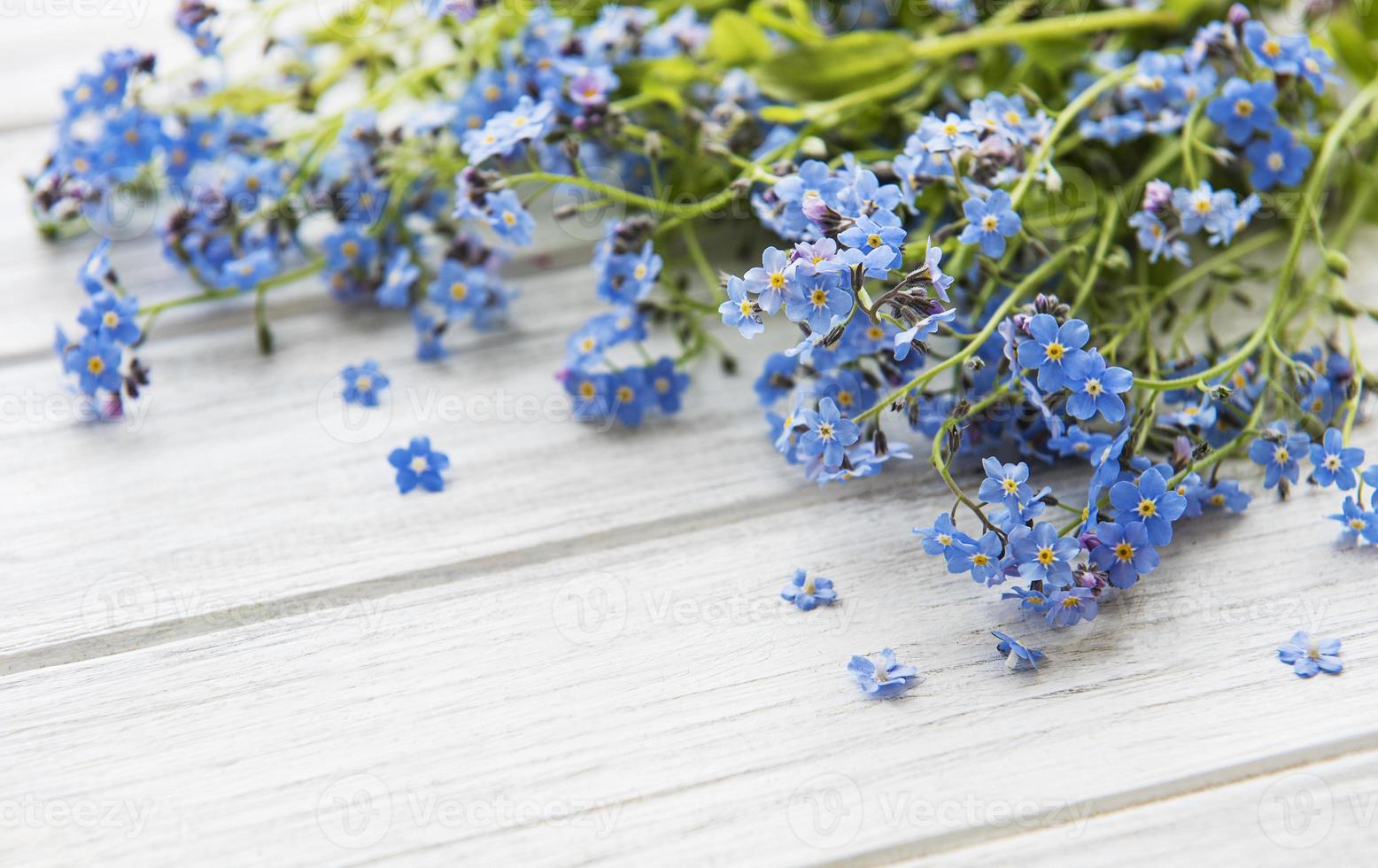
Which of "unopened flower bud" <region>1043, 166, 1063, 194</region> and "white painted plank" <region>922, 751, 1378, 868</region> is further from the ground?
"unopened flower bud" <region>1043, 166, 1063, 194</region>

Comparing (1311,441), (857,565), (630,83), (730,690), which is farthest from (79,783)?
(1311,441)

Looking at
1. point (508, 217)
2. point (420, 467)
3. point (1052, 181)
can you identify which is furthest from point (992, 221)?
point (420, 467)

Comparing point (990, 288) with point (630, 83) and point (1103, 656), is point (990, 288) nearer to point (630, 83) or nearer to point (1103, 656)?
point (1103, 656)

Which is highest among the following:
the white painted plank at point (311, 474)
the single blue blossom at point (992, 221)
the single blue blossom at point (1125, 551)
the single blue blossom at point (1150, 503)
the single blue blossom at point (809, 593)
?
the single blue blossom at point (992, 221)

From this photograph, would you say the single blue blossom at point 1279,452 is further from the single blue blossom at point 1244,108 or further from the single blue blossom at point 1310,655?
the single blue blossom at point 1244,108

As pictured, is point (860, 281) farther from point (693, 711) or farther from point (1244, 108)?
point (1244, 108)

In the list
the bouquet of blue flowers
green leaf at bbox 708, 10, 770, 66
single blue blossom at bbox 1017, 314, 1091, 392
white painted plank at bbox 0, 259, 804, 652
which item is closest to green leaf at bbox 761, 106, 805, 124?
the bouquet of blue flowers

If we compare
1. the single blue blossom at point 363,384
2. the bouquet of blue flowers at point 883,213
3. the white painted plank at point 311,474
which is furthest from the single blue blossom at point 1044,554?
the single blue blossom at point 363,384

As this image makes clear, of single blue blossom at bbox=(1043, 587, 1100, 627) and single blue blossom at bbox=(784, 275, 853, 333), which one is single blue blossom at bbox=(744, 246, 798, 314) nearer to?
single blue blossom at bbox=(784, 275, 853, 333)
